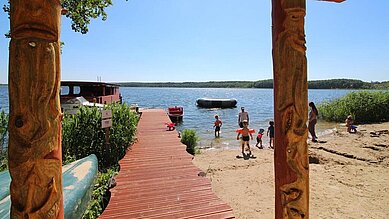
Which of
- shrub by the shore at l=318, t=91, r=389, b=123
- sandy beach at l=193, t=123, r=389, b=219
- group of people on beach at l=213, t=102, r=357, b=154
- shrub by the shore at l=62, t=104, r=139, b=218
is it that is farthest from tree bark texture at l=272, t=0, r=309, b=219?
shrub by the shore at l=318, t=91, r=389, b=123

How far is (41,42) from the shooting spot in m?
1.27

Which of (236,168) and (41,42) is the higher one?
(41,42)

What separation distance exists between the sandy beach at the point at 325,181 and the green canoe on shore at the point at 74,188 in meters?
3.01

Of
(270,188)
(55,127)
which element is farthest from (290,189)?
(270,188)

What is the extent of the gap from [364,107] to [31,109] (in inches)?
994

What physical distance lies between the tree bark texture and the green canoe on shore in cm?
278

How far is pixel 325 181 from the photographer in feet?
22.0

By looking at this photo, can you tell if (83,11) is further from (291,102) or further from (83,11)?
(291,102)

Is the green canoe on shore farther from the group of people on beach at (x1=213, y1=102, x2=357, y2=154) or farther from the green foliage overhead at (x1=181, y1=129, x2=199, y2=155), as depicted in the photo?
the group of people on beach at (x1=213, y1=102, x2=357, y2=154)

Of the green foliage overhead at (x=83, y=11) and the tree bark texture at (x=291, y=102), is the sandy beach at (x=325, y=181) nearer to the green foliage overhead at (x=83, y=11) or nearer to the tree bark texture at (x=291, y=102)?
the tree bark texture at (x=291, y=102)

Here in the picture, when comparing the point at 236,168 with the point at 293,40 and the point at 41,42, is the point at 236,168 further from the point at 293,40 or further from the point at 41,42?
the point at 41,42

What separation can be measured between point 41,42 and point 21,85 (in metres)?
0.25

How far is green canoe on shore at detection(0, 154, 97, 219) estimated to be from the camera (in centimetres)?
309

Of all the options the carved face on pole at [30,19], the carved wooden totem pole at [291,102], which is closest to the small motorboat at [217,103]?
the carved wooden totem pole at [291,102]
